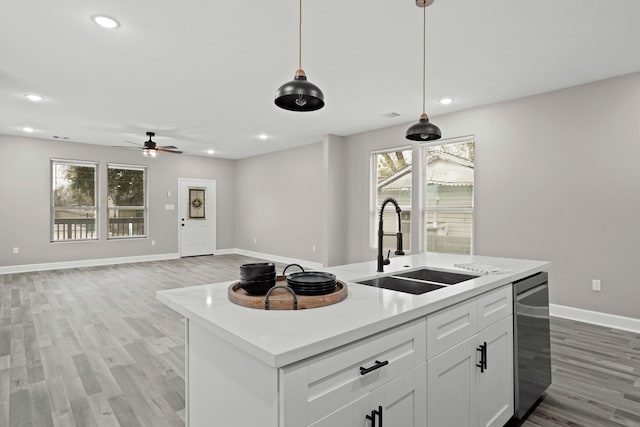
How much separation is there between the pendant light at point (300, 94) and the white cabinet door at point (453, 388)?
1.30 m

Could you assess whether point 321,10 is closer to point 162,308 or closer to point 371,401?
point 371,401

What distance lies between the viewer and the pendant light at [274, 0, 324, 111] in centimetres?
164

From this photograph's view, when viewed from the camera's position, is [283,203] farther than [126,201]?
Yes

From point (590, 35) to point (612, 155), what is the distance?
1549mm

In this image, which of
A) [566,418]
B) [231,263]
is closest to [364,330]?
[566,418]

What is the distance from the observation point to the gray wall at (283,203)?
24.8 ft

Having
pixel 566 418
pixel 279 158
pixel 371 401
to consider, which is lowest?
pixel 566 418

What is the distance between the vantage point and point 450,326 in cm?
157

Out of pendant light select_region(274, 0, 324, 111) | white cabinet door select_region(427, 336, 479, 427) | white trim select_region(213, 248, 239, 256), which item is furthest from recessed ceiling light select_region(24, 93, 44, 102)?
white trim select_region(213, 248, 239, 256)

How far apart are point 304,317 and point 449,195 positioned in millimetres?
4604

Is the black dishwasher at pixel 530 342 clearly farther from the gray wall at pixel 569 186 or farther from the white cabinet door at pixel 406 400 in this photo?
the gray wall at pixel 569 186

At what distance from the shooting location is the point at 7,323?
3844 millimetres

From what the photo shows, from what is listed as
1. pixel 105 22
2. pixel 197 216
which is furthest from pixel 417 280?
pixel 197 216

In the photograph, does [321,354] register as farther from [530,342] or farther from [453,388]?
Result: [530,342]
